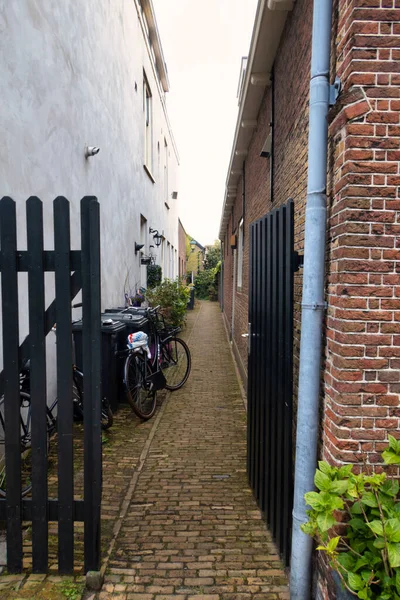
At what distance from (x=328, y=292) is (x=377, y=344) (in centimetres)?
37

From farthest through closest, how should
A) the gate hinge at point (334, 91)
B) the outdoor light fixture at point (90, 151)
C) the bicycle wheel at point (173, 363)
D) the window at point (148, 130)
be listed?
the window at point (148, 130)
the bicycle wheel at point (173, 363)
the outdoor light fixture at point (90, 151)
the gate hinge at point (334, 91)

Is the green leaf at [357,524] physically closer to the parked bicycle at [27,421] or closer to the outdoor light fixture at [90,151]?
the parked bicycle at [27,421]

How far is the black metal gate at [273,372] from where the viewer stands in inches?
101

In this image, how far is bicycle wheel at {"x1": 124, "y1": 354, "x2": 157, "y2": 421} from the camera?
15.9 ft

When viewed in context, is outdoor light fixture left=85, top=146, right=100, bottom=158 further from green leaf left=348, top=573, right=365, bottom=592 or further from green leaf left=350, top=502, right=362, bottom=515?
green leaf left=348, top=573, right=365, bottom=592

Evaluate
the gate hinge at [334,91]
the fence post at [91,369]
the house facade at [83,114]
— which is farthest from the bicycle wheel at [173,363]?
the gate hinge at [334,91]

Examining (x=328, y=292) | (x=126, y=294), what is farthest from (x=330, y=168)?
(x=126, y=294)

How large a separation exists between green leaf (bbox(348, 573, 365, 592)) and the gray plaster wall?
3.28 metres

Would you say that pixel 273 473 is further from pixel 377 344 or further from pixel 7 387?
pixel 7 387

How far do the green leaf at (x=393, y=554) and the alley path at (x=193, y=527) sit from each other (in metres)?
1.02

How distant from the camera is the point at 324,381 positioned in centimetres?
222

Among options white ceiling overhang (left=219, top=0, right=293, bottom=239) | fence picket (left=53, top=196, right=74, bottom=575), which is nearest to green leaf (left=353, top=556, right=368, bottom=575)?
fence picket (left=53, top=196, right=74, bottom=575)

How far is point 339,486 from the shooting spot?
179 cm

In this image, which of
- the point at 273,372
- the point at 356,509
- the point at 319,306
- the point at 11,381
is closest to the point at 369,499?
the point at 356,509
